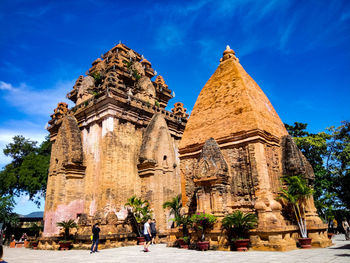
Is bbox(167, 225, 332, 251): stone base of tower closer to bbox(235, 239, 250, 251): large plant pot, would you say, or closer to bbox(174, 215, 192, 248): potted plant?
bbox(235, 239, 250, 251): large plant pot

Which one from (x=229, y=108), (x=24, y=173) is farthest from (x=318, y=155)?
(x=24, y=173)

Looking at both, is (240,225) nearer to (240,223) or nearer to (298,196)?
(240,223)

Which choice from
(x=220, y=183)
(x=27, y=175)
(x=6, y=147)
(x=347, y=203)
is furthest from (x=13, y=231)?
(x=347, y=203)

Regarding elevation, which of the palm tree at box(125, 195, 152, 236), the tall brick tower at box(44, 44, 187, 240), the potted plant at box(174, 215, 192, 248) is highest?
the tall brick tower at box(44, 44, 187, 240)

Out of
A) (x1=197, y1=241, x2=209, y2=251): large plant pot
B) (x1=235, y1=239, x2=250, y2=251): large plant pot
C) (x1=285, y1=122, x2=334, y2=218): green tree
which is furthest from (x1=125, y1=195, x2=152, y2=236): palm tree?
(x1=285, y1=122, x2=334, y2=218): green tree

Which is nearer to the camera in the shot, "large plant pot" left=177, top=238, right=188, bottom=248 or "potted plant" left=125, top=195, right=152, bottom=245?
"large plant pot" left=177, top=238, right=188, bottom=248

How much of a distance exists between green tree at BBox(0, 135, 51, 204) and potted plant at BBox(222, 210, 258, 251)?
22.5 meters

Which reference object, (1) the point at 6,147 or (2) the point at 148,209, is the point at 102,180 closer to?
(2) the point at 148,209

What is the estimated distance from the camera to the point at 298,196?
9.62 meters

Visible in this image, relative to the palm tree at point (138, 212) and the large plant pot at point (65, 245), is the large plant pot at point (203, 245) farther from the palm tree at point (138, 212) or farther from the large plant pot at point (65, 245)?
the large plant pot at point (65, 245)

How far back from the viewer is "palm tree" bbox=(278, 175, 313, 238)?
9.57 m

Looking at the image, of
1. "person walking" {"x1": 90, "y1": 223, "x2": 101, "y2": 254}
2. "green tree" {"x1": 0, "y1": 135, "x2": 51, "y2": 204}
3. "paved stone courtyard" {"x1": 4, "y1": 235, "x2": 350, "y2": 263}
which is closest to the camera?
"paved stone courtyard" {"x1": 4, "y1": 235, "x2": 350, "y2": 263}

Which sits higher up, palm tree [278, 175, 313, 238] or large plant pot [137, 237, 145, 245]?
palm tree [278, 175, 313, 238]

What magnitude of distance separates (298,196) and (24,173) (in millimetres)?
24937
